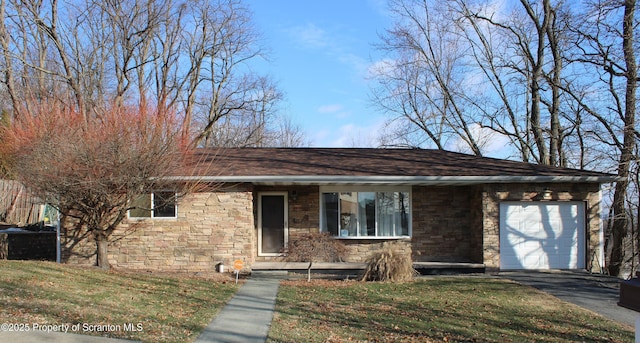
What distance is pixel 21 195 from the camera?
2277 centimetres

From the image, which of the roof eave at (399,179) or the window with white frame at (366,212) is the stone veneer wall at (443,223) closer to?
the window with white frame at (366,212)

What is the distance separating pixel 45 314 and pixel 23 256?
1202 cm

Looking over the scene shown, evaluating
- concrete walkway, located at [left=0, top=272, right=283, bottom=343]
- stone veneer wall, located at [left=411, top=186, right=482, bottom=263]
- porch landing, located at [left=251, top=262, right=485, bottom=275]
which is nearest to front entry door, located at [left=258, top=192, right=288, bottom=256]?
porch landing, located at [left=251, top=262, right=485, bottom=275]

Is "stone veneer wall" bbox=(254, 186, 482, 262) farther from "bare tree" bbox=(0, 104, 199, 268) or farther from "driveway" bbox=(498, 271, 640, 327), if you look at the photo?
"bare tree" bbox=(0, 104, 199, 268)

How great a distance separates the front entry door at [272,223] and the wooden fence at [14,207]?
1417 centimetres

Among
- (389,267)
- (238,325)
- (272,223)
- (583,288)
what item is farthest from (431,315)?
(272,223)

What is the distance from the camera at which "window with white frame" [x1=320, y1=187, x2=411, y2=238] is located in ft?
47.3

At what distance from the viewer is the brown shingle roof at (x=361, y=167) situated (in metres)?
13.0

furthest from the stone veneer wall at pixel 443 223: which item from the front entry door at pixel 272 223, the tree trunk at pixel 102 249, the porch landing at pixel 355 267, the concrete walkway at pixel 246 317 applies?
the tree trunk at pixel 102 249

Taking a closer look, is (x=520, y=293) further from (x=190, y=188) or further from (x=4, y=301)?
(x=4, y=301)

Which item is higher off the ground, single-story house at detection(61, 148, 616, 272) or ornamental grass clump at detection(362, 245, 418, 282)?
single-story house at detection(61, 148, 616, 272)

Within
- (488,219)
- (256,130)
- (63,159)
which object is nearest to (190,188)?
(63,159)

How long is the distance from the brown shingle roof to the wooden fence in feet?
42.6

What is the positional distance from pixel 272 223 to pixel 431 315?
7.11 meters
